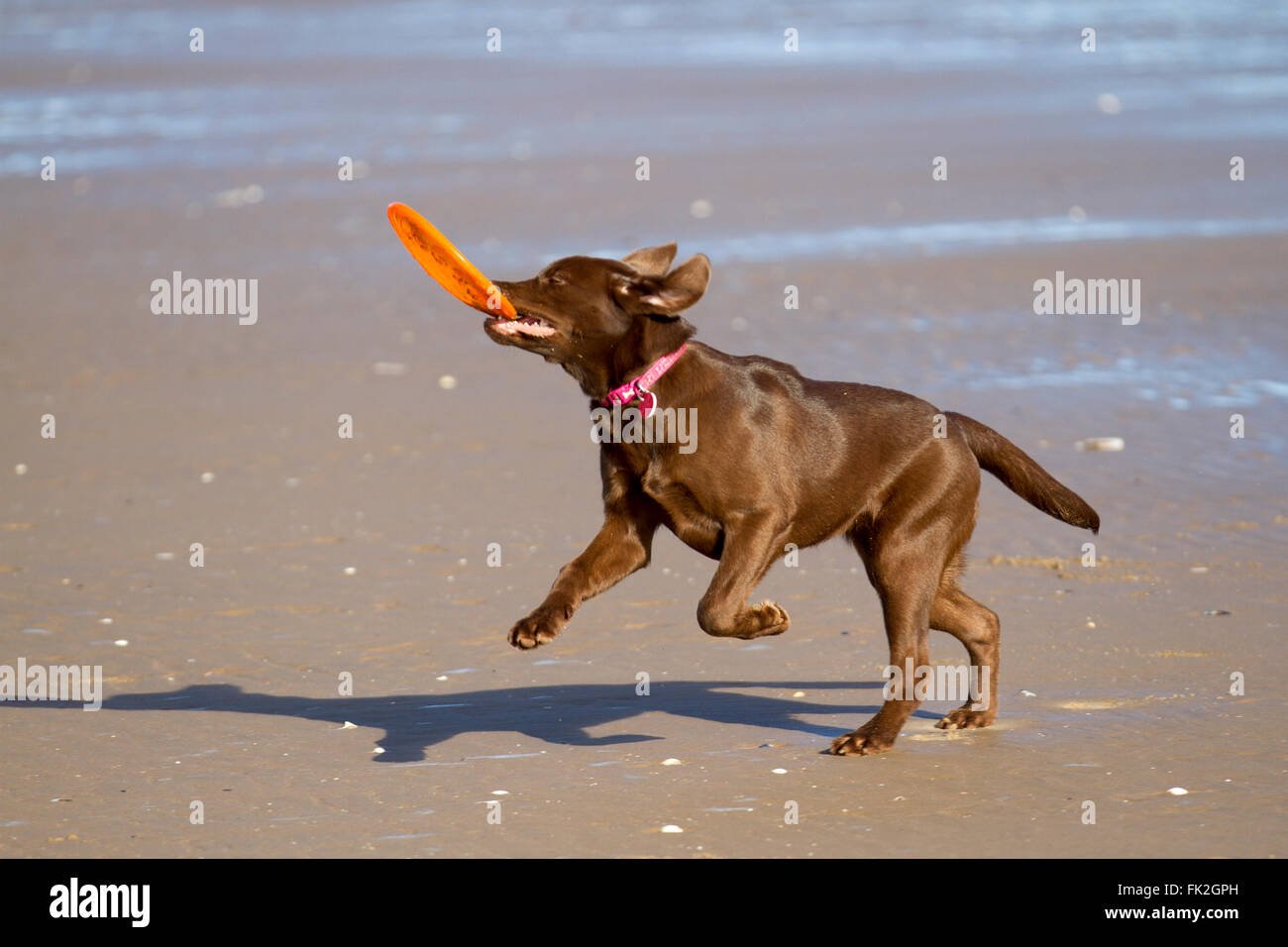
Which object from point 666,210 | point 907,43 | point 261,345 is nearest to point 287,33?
point 907,43

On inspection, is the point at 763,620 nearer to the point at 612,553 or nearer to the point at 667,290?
the point at 612,553

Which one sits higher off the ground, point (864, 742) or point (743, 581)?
point (743, 581)

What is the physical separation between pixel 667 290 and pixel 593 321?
297 mm

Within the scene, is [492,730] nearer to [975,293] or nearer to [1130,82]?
[975,293]

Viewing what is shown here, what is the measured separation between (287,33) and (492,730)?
26.5 metres

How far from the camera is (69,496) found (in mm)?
9445

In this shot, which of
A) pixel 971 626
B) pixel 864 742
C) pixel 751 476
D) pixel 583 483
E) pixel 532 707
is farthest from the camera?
pixel 583 483

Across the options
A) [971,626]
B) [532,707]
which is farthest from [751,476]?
[532,707]

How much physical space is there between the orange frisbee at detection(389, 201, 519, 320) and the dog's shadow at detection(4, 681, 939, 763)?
56.4 inches

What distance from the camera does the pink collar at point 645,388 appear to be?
604 cm

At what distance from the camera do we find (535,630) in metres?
5.91

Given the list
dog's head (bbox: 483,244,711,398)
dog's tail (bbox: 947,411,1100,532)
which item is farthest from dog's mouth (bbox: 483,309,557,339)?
dog's tail (bbox: 947,411,1100,532)

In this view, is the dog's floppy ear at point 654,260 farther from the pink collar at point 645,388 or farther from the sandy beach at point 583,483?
the sandy beach at point 583,483

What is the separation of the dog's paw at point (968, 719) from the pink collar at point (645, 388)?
1502mm
